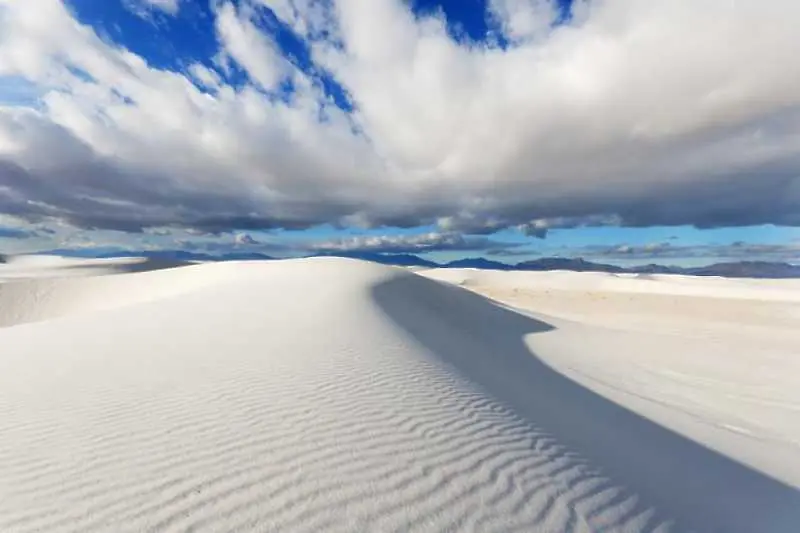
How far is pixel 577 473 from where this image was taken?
4633 millimetres

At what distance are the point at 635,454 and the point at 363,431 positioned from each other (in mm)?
3750

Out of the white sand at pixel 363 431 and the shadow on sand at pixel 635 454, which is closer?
the white sand at pixel 363 431

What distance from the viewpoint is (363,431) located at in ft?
15.6

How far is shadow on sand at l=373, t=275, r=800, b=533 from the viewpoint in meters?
A: 4.64

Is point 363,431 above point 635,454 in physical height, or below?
above

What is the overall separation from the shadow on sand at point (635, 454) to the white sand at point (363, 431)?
0.03 metres

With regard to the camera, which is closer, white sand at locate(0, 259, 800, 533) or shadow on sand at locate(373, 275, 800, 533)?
white sand at locate(0, 259, 800, 533)

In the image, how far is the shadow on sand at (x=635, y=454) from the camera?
4637 millimetres

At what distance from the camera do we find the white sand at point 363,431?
11.4 ft

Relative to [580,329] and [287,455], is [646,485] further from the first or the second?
[580,329]

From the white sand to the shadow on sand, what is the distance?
34 mm

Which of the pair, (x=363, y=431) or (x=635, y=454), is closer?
(x=363, y=431)

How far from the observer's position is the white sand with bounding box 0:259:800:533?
347cm

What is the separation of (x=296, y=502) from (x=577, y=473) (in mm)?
2895
